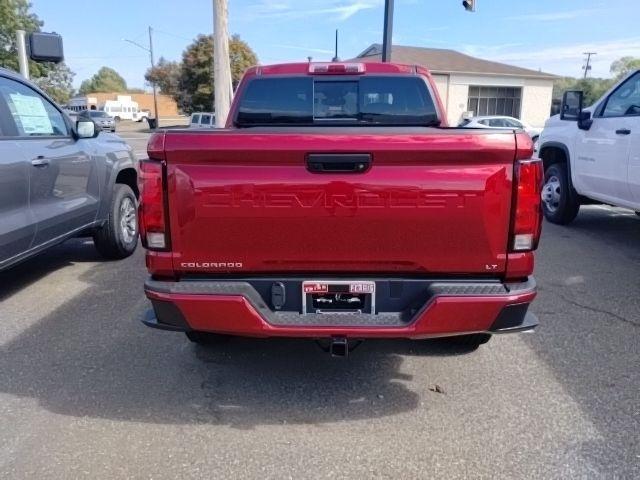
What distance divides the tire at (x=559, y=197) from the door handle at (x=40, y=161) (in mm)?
5913

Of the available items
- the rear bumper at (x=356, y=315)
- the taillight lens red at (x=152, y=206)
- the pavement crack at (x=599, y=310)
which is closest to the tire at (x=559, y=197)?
the pavement crack at (x=599, y=310)

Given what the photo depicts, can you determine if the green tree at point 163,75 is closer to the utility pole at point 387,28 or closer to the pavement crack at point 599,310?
the utility pole at point 387,28

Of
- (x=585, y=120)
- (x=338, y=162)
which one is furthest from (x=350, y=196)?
(x=585, y=120)

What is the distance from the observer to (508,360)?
3.84m

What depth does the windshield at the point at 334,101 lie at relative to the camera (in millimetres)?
4703

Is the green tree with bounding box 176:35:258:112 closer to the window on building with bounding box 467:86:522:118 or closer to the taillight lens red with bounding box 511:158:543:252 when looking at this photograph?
the window on building with bounding box 467:86:522:118

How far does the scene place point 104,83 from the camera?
129m

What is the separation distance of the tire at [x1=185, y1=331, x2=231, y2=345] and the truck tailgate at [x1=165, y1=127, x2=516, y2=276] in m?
1.21

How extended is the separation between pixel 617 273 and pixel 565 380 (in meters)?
2.81

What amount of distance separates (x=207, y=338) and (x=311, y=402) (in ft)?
3.17

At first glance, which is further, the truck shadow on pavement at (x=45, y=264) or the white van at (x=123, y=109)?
the white van at (x=123, y=109)

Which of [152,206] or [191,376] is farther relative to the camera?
[191,376]

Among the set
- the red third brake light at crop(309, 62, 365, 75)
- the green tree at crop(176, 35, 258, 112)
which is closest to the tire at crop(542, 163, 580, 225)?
the red third brake light at crop(309, 62, 365, 75)

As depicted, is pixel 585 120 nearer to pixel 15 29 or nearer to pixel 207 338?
pixel 207 338
